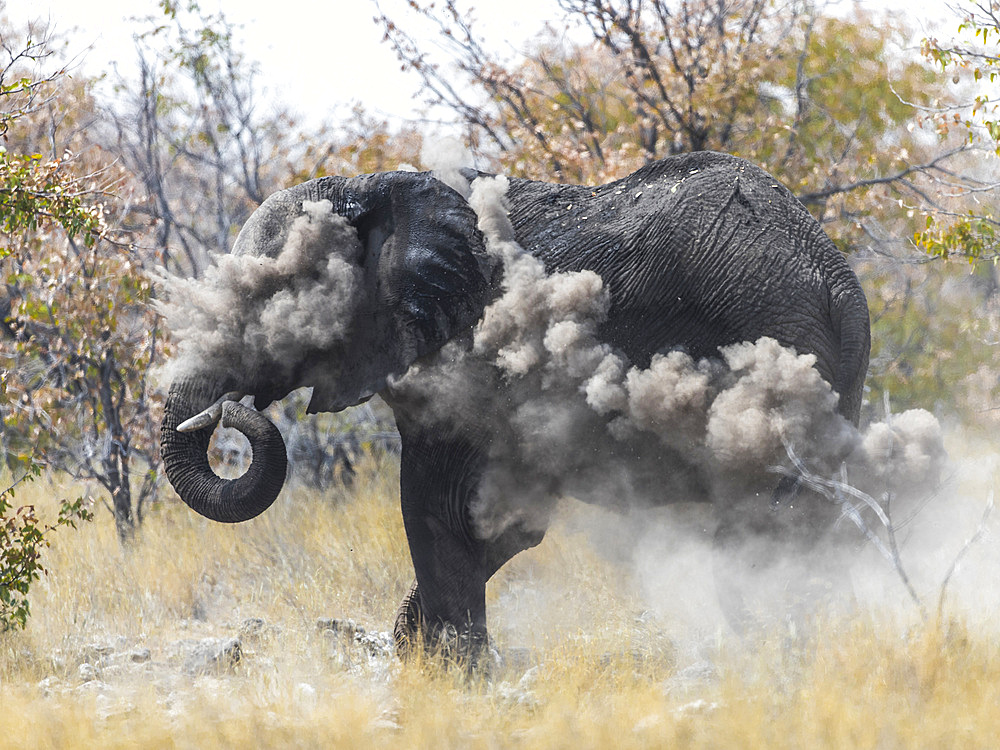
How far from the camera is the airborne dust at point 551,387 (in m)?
5.41

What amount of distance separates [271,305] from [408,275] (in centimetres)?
69

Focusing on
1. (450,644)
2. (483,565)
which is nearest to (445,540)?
(483,565)

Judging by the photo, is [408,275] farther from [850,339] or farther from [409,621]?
[850,339]

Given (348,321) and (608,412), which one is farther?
(348,321)

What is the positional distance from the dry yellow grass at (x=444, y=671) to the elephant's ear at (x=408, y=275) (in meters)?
1.47

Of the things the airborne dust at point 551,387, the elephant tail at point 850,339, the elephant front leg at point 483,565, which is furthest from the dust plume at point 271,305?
the elephant tail at point 850,339

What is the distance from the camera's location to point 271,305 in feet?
18.9

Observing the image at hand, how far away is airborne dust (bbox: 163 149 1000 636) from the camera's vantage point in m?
5.41

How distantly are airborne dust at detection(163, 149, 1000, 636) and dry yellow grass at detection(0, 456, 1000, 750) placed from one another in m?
0.74

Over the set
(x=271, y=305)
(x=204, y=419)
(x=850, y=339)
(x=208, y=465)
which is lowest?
(x=208, y=465)

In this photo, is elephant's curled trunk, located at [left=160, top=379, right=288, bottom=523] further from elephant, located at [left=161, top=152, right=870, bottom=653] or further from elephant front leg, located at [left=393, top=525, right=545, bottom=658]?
elephant front leg, located at [left=393, top=525, right=545, bottom=658]

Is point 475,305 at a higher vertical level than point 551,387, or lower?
higher

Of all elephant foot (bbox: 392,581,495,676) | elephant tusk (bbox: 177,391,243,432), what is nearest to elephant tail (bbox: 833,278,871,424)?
elephant foot (bbox: 392,581,495,676)

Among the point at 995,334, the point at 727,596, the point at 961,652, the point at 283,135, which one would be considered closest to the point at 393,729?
the point at 727,596
